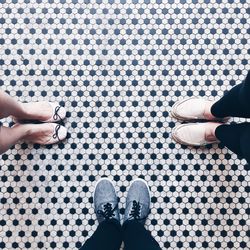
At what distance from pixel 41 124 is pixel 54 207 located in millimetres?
307

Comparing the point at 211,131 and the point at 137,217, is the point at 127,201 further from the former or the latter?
the point at 211,131

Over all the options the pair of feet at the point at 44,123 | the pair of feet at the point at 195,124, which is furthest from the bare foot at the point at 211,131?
the pair of feet at the point at 44,123

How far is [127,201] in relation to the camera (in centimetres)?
145

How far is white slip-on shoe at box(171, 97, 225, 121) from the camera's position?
1.43 metres

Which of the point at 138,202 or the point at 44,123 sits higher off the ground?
the point at 44,123

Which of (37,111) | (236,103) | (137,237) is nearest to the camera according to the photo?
(236,103)

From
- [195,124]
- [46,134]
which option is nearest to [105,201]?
[46,134]

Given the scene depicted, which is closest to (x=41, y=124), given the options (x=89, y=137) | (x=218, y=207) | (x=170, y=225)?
(x=89, y=137)

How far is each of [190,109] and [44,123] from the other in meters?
0.53

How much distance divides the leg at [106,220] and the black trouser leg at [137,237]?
3cm

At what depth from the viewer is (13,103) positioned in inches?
48.9

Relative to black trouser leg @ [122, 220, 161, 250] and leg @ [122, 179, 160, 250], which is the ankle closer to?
leg @ [122, 179, 160, 250]

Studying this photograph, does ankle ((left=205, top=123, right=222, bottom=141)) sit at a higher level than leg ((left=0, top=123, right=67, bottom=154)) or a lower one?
lower

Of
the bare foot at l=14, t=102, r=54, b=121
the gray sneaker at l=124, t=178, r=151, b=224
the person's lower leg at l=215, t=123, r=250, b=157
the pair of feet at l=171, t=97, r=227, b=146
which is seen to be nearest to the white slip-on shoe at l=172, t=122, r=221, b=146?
Result: the pair of feet at l=171, t=97, r=227, b=146
